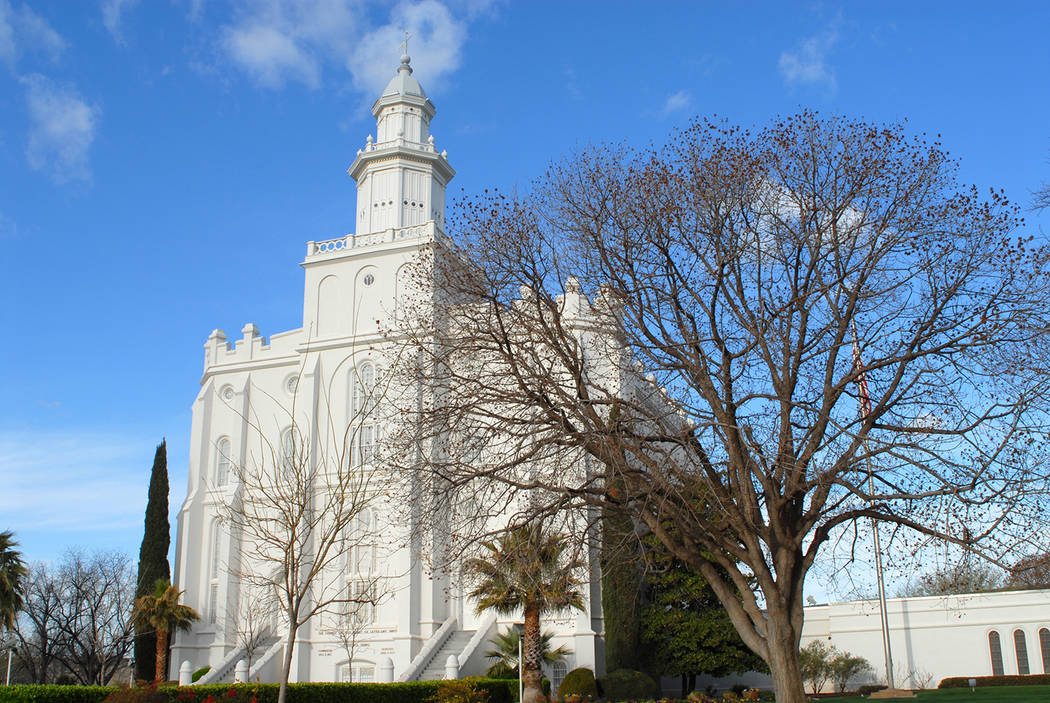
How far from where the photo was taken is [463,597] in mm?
34656

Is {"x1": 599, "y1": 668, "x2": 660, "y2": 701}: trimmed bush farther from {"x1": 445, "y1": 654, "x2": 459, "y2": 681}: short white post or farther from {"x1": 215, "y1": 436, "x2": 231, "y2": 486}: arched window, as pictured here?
{"x1": 215, "y1": 436, "x2": 231, "y2": 486}: arched window

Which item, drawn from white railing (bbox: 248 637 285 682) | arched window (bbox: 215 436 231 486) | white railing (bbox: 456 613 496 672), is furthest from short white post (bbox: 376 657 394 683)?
arched window (bbox: 215 436 231 486)

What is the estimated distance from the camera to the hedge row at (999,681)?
35156 mm

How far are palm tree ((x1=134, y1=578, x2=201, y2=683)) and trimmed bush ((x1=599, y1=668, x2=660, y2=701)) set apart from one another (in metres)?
17.3

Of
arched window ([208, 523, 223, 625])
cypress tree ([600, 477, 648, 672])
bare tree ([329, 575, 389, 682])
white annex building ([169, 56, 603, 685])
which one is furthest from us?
arched window ([208, 523, 223, 625])

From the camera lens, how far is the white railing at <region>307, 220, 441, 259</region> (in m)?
38.6

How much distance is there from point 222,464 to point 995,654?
34.6 meters

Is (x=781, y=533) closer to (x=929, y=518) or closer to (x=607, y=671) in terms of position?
(x=929, y=518)

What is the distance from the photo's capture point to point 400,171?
4094 cm

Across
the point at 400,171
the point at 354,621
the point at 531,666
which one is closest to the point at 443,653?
the point at 354,621

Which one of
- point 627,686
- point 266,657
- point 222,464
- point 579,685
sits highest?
point 222,464

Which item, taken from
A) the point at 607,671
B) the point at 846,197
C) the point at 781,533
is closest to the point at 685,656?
the point at 607,671

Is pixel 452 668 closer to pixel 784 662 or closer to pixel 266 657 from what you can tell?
pixel 266 657

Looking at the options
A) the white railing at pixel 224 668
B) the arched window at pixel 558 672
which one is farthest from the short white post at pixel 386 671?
the white railing at pixel 224 668
